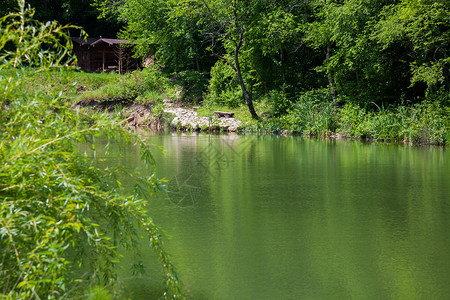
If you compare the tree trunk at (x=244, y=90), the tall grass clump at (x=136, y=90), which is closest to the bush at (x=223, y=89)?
the tree trunk at (x=244, y=90)

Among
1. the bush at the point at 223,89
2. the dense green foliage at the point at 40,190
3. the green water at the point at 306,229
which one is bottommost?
the green water at the point at 306,229

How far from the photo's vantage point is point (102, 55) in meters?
36.5

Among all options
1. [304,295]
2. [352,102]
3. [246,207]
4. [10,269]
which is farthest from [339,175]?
[352,102]

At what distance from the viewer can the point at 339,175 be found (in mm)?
9992

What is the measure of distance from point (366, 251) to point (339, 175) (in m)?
4.98

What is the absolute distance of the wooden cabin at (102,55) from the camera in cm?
3494

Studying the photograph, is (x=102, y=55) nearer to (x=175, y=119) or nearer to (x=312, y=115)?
(x=175, y=119)

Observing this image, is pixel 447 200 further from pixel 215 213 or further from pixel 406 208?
pixel 215 213

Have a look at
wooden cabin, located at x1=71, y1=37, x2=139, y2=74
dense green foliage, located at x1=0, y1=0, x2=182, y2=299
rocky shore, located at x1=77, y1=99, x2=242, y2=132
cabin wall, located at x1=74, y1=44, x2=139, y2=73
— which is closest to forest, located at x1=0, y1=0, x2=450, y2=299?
dense green foliage, located at x1=0, y1=0, x2=182, y2=299

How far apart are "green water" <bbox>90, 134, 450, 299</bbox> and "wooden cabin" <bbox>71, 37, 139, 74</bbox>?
24.5 m

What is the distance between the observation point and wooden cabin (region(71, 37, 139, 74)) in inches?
1375

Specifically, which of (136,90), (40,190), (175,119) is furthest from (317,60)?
(40,190)

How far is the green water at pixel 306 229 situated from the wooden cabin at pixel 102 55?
24471 mm

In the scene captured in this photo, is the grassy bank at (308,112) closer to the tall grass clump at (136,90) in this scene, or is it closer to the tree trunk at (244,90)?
the tall grass clump at (136,90)
